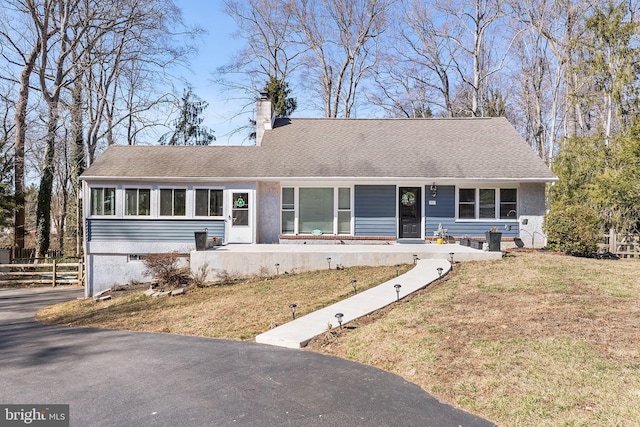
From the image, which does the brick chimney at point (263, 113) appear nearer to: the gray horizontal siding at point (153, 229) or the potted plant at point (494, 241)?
the gray horizontal siding at point (153, 229)

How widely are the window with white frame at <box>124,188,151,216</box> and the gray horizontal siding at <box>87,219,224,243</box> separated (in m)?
0.35

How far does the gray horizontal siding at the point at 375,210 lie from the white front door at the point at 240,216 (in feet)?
13.1

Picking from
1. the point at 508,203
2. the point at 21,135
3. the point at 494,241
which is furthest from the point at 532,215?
the point at 21,135

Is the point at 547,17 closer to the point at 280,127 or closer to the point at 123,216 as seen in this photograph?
the point at 280,127

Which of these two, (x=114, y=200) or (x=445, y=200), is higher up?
(x=445, y=200)

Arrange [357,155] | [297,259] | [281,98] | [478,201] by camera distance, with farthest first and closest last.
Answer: [281,98] → [357,155] → [478,201] → [297,259]

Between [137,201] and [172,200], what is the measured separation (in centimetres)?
136

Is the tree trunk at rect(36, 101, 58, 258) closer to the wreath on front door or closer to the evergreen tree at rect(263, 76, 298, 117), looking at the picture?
the evergreen tree at rect(263, 76, 298, 117)

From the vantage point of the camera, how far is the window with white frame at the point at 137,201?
1586 centimetres

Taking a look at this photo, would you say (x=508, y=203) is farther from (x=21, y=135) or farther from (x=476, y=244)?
(x=21, y=135)

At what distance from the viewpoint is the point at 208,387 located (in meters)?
5.07

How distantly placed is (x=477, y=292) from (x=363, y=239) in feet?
23.8

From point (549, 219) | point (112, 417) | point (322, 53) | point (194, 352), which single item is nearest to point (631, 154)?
point (549, 219)

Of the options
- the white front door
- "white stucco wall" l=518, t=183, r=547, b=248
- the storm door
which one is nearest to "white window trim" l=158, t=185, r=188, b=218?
the white front door
